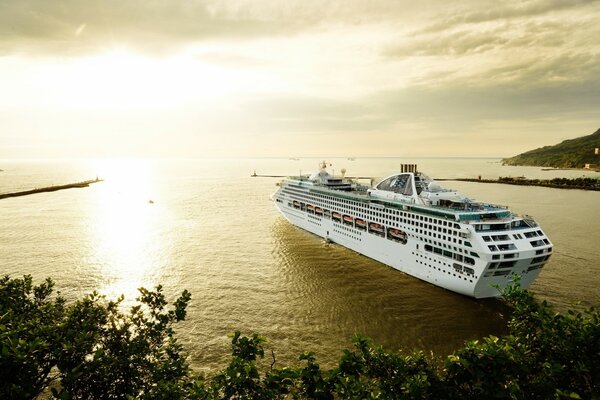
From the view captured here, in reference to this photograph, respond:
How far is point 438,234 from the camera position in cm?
2903

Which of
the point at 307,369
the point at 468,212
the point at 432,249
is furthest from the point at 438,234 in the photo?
the point at 307,369

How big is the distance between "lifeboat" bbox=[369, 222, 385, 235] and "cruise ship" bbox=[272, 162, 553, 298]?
11cm

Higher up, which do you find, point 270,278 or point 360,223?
point 360,223

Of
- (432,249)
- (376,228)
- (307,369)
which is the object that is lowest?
(432,249)

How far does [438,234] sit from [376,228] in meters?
8.61

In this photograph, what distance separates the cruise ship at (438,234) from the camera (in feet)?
84.4

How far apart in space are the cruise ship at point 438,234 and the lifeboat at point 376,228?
0.11 metres

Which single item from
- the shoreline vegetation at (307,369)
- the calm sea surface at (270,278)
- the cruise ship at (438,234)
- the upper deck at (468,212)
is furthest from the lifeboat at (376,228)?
the shoreline vegetation at (307,369)

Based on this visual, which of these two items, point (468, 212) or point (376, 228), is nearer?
point (468, 212)

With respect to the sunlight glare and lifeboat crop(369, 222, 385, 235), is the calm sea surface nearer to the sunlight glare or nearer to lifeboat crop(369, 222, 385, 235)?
the sunlight glare

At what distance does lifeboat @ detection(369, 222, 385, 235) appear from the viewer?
36031 millimetres

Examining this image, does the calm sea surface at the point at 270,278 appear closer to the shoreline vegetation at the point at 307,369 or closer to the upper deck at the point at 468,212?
the upper deck at the point at 468,212

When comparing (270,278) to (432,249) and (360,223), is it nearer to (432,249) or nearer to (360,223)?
(360,223)

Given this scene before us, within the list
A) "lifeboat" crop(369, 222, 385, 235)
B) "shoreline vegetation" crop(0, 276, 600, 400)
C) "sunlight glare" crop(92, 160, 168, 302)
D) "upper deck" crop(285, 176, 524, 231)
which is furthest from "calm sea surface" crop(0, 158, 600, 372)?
"shoreline vegetation" crop(0, 276, 600, 400)
